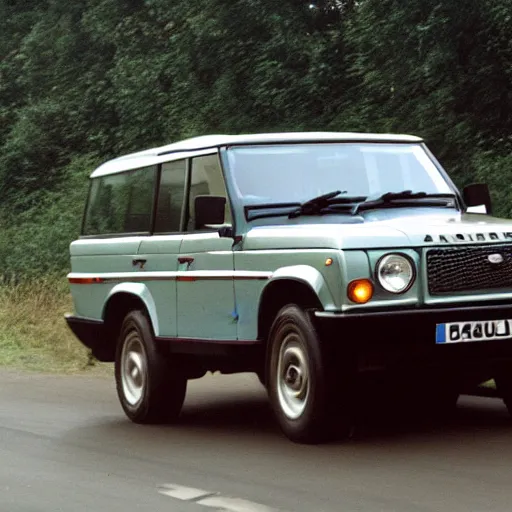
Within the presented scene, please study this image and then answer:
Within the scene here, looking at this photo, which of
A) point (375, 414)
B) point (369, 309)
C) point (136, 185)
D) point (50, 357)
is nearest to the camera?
point (369, 309)

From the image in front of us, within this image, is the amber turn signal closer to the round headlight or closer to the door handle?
the round headlight

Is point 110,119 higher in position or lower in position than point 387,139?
higher

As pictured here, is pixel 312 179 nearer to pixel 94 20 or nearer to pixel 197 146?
pixel 197 146

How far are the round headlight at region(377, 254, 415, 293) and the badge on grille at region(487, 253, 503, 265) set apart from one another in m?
0.51

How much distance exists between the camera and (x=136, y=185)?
Answer: 1103cm

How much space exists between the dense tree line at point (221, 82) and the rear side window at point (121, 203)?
7913mm

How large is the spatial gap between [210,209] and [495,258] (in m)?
1.89

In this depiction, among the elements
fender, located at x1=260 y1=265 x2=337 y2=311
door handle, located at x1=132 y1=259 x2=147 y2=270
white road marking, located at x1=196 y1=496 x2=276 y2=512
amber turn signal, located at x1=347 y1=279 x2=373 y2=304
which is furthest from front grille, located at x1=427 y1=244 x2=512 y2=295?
door handle, located at x1=132 y1=259 x2=147 y2=270

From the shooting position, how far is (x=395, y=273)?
27.4 feet

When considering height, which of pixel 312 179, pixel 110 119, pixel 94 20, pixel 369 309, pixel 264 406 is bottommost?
pixel 264 406

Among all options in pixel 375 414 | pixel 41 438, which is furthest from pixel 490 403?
pixel 41 438

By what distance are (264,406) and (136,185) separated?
202 cm

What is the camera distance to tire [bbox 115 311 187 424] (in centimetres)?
1033

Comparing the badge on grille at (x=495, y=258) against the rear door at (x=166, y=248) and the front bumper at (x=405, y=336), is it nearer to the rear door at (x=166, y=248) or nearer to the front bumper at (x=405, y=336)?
the front bumper at (x=405, y=336)
